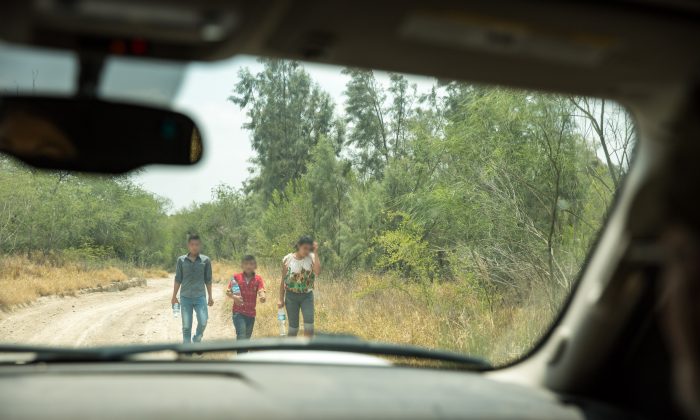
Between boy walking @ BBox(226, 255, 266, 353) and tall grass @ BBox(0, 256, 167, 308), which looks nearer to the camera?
boy walking @ BBox(226, 255, 266, 353)

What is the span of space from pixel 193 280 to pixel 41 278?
1214 centimetres

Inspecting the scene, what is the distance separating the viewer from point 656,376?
9.07 feet

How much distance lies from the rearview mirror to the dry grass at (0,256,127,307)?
55.0 feet

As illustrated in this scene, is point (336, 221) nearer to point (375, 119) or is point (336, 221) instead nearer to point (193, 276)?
point (375, 119)

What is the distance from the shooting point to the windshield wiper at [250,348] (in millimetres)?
3027

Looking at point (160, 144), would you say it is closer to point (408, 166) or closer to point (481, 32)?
point (481, 32)

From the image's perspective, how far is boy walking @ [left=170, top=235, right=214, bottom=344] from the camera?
1091 cm

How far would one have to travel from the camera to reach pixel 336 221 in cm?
2464

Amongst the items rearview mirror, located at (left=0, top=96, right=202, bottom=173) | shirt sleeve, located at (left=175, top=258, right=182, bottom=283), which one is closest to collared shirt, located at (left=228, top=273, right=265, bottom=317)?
shirt sleeve, located at (left=175, top=258, right=182, bottom=283)

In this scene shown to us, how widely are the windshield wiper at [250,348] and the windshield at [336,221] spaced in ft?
2.31

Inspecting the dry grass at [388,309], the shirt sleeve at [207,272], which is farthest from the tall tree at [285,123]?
the shirt sleeve at [207,272]

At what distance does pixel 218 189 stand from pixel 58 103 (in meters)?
29.9

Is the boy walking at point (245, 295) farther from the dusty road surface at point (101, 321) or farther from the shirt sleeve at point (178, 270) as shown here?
the dusty road surface at point (101, 321)

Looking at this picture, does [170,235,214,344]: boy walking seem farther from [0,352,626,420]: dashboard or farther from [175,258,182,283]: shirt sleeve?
[0,352,626,420]: dashboard
